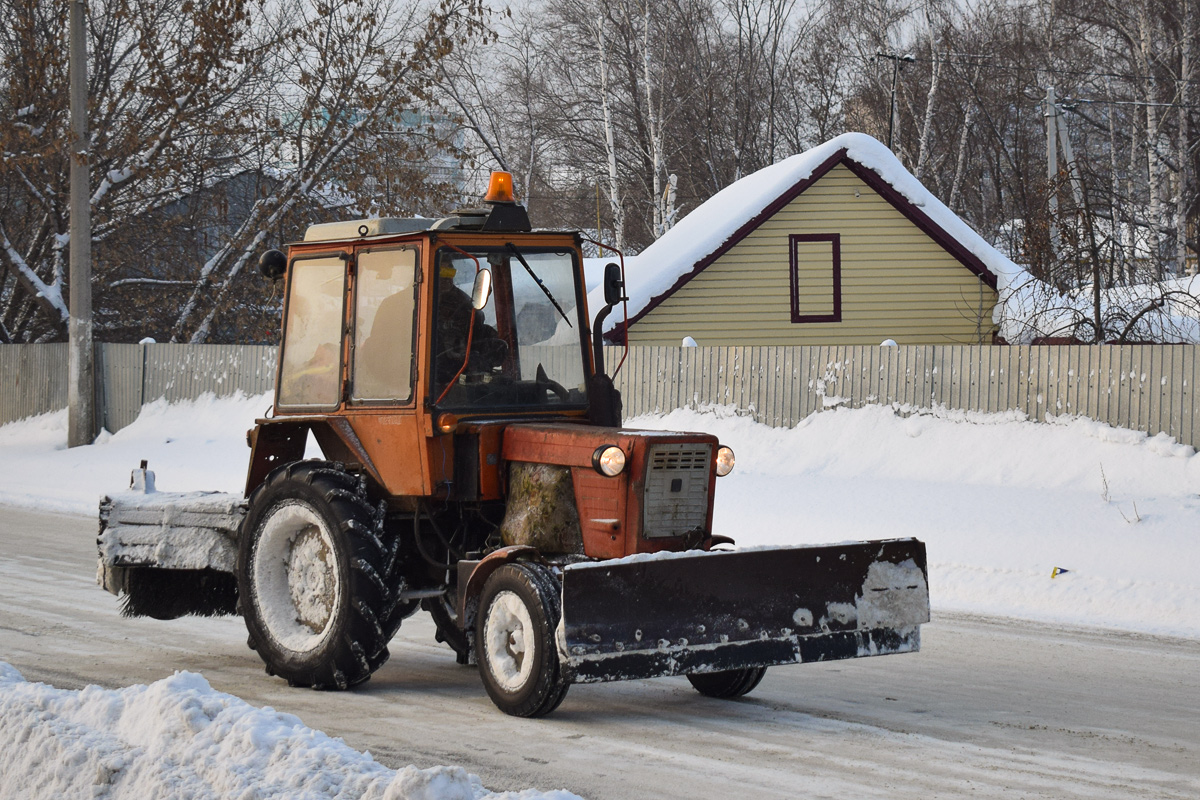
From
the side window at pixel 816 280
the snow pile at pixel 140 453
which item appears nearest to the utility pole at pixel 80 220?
the snow pile at pixel 140 453

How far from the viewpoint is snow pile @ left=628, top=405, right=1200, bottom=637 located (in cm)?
1061

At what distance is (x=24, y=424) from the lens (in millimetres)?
26438

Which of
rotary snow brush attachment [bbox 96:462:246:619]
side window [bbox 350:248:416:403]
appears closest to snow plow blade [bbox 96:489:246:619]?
rotary snow brush attachment [bbox 96:462:246:619]

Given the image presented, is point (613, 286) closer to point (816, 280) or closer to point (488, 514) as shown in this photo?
point (488, 514)

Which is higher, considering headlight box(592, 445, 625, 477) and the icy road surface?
headlight box(592, 445, 625, 477)

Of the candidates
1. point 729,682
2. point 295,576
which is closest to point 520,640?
point 729,682

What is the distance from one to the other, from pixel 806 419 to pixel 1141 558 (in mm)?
6480

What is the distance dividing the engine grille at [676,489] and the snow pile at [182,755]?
2.03m

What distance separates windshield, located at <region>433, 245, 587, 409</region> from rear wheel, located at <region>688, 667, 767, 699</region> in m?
1.59

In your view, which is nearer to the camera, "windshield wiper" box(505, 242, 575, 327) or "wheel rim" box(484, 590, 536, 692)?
"wheel rim" box(484, 590, 536, 692)

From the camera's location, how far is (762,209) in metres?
23.9

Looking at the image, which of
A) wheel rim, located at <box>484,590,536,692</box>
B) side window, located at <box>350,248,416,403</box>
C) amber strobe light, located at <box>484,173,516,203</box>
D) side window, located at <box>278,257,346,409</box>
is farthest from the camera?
side window, located at <box>278,257,346,409</box>

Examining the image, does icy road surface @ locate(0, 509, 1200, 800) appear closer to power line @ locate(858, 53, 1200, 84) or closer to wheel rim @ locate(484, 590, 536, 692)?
wheel rim @ locate(484, 590, 536, 692)

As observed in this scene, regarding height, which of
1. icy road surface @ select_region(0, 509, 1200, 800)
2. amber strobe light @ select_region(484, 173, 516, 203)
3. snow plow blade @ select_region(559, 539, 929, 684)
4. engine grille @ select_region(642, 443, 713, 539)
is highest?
amber strobe light @ select_region(484, 173, 516, 203)
